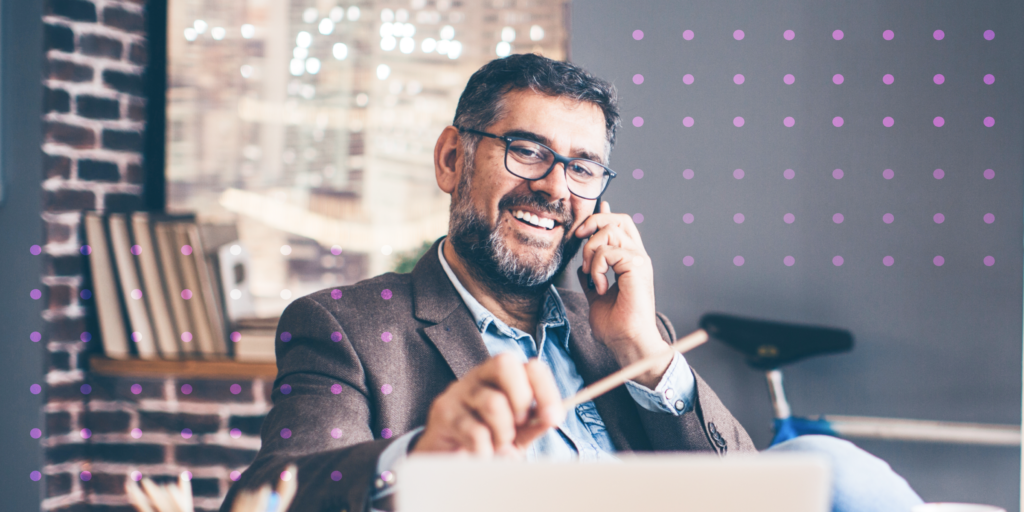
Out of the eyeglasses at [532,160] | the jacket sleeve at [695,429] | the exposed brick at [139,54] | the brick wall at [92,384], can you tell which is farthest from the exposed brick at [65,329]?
the jacket sleeve at [695,429]

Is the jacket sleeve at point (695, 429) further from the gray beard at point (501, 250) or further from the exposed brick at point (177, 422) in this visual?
the exposed brick at point (177, 422)

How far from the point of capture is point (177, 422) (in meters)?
1.75

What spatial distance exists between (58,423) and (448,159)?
4.53 feet

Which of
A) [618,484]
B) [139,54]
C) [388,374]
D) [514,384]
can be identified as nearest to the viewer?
[618,484]

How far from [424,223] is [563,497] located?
64.6 inches

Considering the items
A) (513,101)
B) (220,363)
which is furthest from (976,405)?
(220,363)

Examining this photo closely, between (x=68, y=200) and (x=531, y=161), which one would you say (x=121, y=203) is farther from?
(x=531, y=161)

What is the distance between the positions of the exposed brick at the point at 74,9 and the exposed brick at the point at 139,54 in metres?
0.13

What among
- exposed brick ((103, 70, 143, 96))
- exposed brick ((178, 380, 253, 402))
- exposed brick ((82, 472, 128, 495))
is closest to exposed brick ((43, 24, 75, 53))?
exposed brick ((103, 70, 143, 96))

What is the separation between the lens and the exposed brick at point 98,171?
173 cm

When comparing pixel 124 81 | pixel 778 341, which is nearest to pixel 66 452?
pixel 124 81

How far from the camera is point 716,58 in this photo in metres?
→ 1.61

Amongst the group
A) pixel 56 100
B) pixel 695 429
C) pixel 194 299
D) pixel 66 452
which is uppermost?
pixel 56 100

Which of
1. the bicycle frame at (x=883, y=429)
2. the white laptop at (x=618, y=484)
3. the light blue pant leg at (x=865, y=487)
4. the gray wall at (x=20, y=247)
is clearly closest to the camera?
the white laptop at (x=618, y=484)
